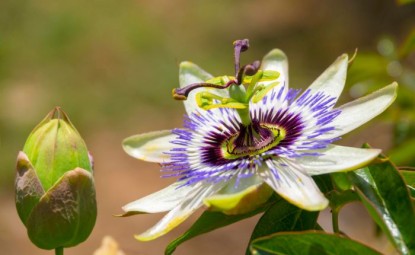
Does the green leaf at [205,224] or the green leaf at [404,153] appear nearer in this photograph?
the green leaf at [205,224]

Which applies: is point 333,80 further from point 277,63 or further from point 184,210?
point 184,210

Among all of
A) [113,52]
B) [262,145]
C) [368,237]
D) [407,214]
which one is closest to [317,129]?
[262,145]

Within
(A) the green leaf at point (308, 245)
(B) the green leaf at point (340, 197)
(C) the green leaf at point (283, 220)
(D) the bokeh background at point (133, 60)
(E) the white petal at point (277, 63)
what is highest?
(D) the bokeh background at point (133, 60)

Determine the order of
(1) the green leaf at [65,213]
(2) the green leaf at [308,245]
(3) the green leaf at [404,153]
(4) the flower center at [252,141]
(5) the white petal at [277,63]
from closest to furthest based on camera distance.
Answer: (2) the green leaf at [308,245]
(1) the green leaf at [65,213]
(4) the flower center at [252,141]
(5) the white petal at [277,63]
(3) the green leaf at [404,153]

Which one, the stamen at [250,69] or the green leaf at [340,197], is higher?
the stamen at [250,69]

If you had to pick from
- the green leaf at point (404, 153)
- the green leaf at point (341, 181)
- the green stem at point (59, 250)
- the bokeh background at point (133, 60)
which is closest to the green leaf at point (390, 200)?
the green leaf at point (341, 181)

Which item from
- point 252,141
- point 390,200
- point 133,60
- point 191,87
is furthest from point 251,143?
point 133,60

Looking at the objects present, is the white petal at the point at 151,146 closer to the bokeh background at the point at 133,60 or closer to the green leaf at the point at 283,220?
the green leaf at the point at 283,220

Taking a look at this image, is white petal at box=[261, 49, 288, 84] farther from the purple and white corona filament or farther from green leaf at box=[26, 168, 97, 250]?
green leaf at box=[26, 168, 97, 250]
